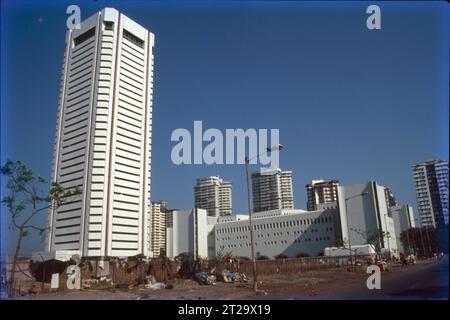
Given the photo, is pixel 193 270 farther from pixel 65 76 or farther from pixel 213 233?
pixel 213 233

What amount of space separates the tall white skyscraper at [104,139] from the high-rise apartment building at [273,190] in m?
63.6

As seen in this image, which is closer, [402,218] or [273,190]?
[402,218]

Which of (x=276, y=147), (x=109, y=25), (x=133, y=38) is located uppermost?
(x=109, y=25)

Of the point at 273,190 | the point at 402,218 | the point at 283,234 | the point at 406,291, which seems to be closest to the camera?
the point at 406,291

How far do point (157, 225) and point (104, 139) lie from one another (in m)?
64.5

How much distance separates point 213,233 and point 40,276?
304 feet

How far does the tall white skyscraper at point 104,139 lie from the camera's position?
93250 millimetres

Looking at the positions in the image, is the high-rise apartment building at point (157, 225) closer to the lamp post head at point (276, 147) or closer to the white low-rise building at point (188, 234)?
the white low-rise building at point (188, 234)

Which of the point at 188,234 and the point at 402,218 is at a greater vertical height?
the point at 402,218

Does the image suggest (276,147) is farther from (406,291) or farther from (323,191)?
(323,191)

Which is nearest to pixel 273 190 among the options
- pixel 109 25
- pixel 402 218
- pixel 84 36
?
pixel 402 218

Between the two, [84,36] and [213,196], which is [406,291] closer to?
[84,36]

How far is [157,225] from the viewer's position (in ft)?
494

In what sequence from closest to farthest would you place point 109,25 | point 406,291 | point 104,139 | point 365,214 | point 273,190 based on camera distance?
point 406,291 → point 365,214 → point 104,139 → point 109,25 → point 273,190
